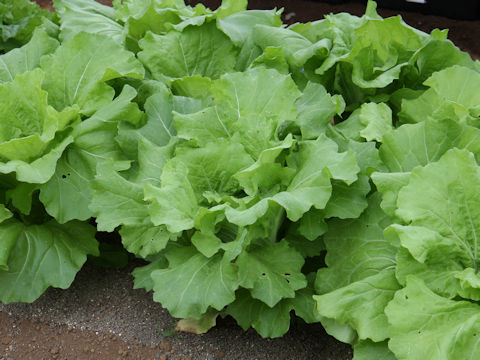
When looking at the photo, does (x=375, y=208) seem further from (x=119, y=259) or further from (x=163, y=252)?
(x=119, y=259)

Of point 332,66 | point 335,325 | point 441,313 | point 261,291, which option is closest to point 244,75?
point 332,66

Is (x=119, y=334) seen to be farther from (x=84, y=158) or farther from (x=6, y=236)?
(x=84, y=158)

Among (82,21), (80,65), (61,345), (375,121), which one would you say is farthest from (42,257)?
(375,121)

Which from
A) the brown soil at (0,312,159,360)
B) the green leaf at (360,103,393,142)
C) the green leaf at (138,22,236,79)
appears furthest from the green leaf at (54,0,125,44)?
the brown soil at (0,312,159,360)

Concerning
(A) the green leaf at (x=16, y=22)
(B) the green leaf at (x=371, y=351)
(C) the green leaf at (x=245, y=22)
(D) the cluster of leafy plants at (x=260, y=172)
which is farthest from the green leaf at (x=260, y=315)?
(A) the green leaf at (x=16, y=22)

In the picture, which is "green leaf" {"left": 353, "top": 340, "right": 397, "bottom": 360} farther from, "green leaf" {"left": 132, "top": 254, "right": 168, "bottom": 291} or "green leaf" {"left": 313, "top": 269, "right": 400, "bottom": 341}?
"green leaf" {"left": 132, "top": 254, "right": 168, "bottom": 291}

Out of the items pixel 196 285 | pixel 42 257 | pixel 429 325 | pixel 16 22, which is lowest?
pixel 42 257

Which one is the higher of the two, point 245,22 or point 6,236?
point 245,22
